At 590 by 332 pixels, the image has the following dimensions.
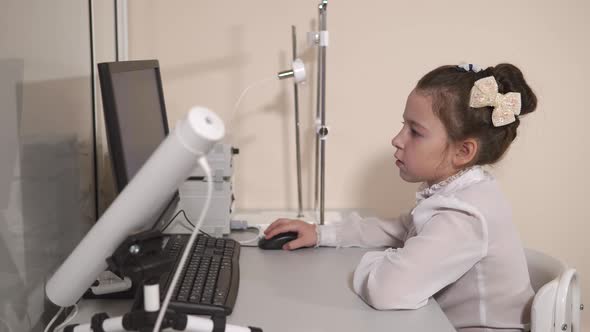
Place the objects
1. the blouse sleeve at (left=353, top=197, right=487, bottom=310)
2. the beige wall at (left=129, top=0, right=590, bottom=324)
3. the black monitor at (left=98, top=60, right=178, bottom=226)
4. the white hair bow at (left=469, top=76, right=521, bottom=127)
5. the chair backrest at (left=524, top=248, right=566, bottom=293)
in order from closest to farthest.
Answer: the black monitor at (left=98, top=60, right=178, bottom=226), the blouse sleeve at (left=353, top=197, right=487, bottom=310), the white hair bow at (left=469, top=76, right=521, bottom=127), the chair backrest at (left=524, top=248, right=566, bottom=293), the beige wall at (left=129, top=0, right=590, bottom=324)

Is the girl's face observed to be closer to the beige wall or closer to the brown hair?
the brown hair

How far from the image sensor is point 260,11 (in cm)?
184

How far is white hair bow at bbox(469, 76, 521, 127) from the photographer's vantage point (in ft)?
4.13

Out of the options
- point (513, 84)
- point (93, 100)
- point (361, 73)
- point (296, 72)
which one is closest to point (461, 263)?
point (513, 84)

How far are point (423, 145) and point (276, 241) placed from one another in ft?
1.36

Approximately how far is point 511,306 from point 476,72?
20.0 inches

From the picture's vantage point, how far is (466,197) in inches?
49.7

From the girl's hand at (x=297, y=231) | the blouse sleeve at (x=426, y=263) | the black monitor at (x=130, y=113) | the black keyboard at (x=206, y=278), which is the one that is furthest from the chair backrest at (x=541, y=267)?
the black monitor at (x=130, y=113)

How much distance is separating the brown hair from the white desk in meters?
0.37

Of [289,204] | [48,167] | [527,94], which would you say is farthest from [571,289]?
[48,167]

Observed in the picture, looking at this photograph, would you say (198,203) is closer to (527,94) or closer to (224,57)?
(224,57)

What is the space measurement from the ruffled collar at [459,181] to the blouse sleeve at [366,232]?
0.64 ft

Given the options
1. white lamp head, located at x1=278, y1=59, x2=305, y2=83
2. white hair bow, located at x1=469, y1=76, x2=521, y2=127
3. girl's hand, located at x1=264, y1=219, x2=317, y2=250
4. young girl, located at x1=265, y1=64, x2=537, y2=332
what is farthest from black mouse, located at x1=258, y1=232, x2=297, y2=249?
white hair bow, located at x1=469, y1=76, x2=521, y2=127

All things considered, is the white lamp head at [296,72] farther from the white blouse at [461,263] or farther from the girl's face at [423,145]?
the white blouse at [461,263]
